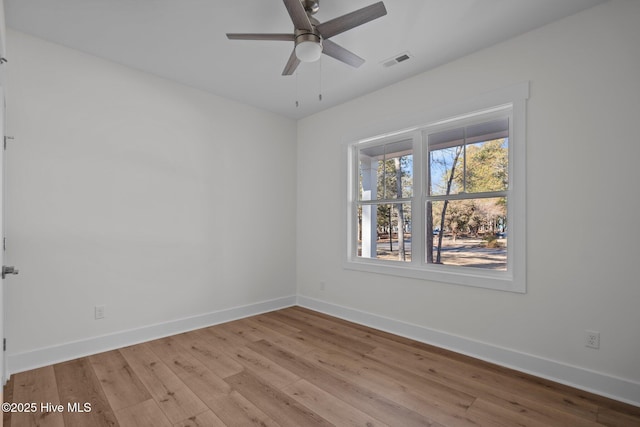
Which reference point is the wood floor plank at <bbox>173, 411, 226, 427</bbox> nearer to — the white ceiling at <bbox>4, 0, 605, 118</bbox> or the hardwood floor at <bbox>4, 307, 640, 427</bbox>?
the hardwood floor at <bbox>4, 307, 640, 427</bbox>

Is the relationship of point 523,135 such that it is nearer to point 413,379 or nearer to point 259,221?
point 413,379

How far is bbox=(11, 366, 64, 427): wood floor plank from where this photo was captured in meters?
1.90

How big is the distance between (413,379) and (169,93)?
3.66 meters

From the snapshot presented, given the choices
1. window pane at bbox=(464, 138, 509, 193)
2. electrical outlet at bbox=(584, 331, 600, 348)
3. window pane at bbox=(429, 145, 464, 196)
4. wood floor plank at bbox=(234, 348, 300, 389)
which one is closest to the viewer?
electrical outlet at bbox=(584, 331, 600, 348)

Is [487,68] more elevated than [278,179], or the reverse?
[487,68]

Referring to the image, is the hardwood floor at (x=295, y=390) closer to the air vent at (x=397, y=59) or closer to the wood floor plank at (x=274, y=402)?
the wood floor plank at (x=274, y=402)

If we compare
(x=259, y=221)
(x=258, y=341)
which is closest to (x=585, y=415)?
(x=258, y=341)

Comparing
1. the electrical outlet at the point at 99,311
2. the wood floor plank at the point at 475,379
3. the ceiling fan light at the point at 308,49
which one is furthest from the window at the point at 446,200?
the electrical outlet at the point at 99,311

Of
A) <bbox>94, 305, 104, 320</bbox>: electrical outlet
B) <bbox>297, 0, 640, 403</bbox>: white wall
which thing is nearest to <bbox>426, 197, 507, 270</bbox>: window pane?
<bbox>297, 0, 640, 403</bbox>: white wall

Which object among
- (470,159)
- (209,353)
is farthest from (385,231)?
(209,353)

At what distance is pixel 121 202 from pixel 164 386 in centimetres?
176

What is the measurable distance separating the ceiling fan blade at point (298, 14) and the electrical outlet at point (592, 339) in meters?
2.88

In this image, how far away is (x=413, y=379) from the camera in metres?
2.43

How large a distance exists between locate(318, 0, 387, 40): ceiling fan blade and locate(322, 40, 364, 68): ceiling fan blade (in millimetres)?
146
